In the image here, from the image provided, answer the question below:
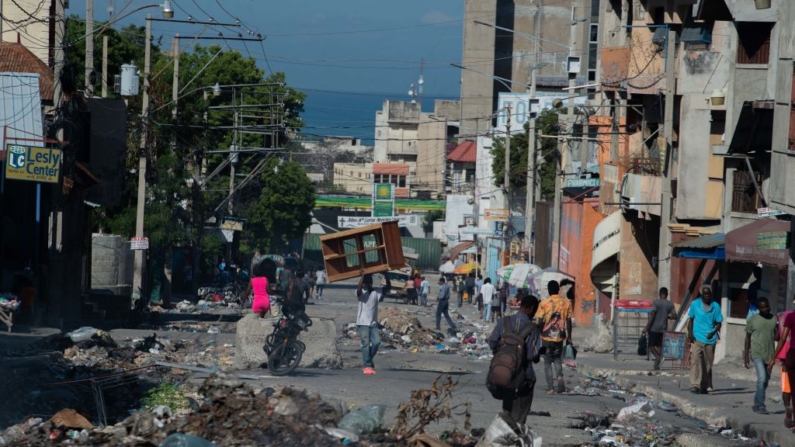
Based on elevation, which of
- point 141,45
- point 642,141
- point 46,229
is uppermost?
point 141,45

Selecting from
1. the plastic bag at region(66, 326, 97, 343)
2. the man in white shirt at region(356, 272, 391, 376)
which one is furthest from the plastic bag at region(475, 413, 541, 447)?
the plastic bag at region(66, 326, 97, 343)

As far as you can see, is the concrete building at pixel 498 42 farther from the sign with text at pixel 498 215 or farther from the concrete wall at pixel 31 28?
the concrete wall at pixel 31 28

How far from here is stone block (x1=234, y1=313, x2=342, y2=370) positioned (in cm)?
1802

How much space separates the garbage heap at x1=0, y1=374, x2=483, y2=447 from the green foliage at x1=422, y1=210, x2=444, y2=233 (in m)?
92.5

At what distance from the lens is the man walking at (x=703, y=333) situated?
17469mm

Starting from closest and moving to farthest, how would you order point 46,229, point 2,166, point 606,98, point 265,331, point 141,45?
point 265,331 → point 2,166 → point 46,229 → point 606,98 → point 141,45

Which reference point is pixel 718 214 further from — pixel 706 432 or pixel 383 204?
pixel 383 204

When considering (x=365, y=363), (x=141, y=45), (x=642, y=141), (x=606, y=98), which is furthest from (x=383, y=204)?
(x=365, y=363)

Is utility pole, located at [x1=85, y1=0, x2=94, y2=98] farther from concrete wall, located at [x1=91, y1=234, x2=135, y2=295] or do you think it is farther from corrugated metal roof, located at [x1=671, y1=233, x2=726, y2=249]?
corrugated metal roof, located at [x1=671, y1=233, x2=726, y2=249]

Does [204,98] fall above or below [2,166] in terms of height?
above

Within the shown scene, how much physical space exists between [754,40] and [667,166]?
7326 millimetres

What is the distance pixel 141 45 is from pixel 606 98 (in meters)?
27.5

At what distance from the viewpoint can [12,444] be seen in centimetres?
1043

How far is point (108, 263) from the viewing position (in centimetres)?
3700
